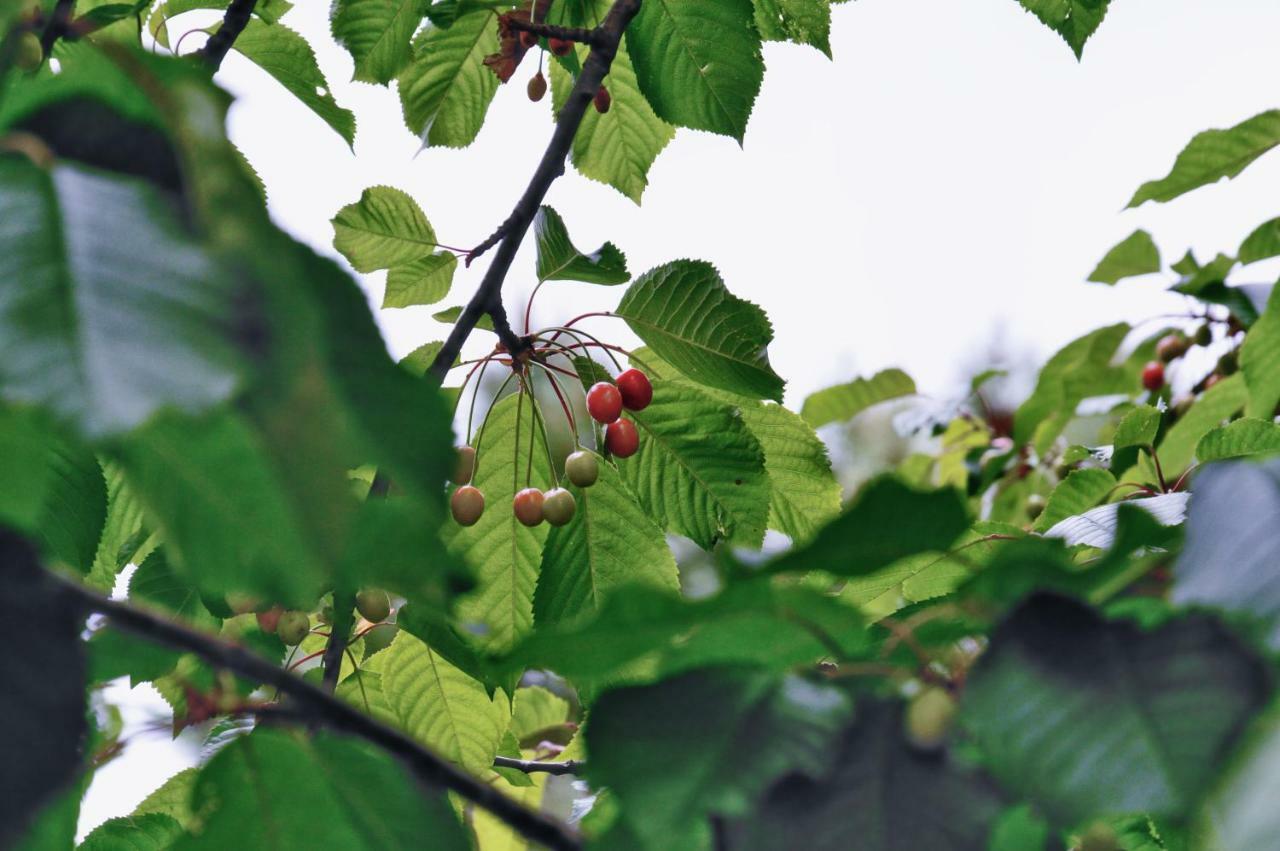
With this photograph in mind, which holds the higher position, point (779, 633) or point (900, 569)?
point (779, 633)

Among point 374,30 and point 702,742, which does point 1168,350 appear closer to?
point 374,30

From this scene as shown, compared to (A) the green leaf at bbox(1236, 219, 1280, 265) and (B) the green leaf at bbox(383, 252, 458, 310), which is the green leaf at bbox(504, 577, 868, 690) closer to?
(B) the green leaf at bbox(383, 252, 458, 310)

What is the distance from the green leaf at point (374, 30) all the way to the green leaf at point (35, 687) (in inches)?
43.9

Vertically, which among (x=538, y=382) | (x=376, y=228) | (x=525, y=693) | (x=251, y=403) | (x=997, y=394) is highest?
(x=251, y=403)

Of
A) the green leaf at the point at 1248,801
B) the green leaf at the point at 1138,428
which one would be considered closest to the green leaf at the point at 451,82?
the green leaf at the point at 1138,428

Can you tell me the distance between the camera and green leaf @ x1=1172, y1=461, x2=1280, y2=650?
0.94 feet

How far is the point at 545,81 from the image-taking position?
150 centimetres

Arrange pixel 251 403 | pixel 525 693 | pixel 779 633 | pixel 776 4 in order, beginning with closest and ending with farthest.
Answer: pixel 251 403, pixel 779 633, pixel 776 4, pixel 525 693

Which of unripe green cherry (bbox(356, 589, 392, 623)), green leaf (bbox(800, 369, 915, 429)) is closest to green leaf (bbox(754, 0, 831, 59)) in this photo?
unripe green cherry (bbox(356, 589, 392, 623))

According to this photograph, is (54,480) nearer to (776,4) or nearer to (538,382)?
(538,382)

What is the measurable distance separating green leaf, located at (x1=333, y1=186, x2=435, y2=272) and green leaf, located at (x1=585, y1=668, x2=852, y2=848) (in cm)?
94

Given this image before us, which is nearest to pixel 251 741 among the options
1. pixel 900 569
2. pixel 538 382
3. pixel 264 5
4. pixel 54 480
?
pixel 54 480

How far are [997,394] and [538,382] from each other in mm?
1803

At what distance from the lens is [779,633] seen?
0.32m
